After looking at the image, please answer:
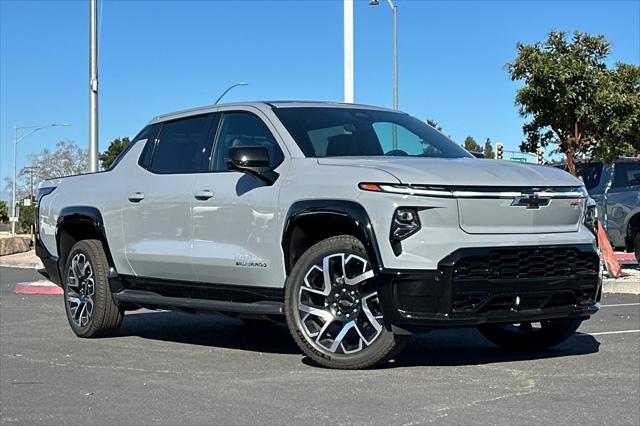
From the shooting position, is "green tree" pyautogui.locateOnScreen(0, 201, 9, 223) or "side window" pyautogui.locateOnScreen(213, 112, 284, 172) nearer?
"side window" pyautogui.locateOnScreen(213, 112, 284, 172)

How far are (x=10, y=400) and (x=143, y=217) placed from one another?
2371 mm

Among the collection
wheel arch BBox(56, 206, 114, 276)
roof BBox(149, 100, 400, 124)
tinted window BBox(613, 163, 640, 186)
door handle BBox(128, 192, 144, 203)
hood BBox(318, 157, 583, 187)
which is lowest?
wheel arch BBox(56, 206, 114, 276)

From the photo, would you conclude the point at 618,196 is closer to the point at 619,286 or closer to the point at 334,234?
the point at 619,286

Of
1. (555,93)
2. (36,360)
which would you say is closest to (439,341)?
(36,360)

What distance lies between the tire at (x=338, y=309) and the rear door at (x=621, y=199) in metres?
11.2

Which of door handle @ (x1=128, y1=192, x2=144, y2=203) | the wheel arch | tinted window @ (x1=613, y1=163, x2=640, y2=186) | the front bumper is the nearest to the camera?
the front bumper

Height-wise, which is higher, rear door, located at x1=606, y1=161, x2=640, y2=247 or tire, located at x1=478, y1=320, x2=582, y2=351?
rear door, located at x1=606, y1=161, x2=640, y2=247

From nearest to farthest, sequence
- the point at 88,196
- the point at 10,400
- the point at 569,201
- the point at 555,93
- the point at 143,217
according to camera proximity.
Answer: the point at 10,400
the point at 569,201
the point at 143,217
the point at 88,196
the point at 555,93

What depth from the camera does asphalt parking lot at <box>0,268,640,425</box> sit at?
190 inches

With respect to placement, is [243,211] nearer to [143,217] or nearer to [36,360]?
[143,217]

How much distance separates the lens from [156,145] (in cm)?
780

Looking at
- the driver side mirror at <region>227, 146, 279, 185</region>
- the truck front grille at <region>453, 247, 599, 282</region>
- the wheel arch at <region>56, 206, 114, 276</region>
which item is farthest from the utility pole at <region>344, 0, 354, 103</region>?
the truck front grille at <region>453, 247, 599, 282</region>

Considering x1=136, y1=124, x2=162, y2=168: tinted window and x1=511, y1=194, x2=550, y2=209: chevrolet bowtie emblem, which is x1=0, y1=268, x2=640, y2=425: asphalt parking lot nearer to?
x1=511, y1=194, x2=550, y2=209: chevrolet bowtie emblem

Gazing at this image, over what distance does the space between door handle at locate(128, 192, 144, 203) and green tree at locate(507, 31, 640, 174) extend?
325 inches
